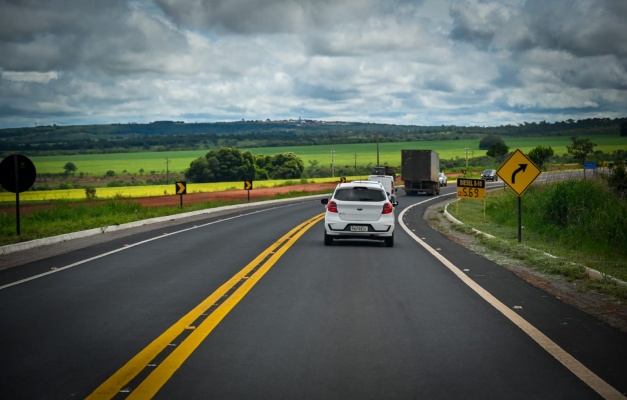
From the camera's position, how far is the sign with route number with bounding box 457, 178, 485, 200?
29.5m

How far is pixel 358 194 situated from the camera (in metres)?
20.2

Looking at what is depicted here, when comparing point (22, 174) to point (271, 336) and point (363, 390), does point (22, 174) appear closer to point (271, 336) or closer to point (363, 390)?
point (271, 336)

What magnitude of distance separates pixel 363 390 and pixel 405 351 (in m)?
1.52

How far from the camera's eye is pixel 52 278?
13422mm

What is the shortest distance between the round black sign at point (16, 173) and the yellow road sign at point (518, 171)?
1360cm

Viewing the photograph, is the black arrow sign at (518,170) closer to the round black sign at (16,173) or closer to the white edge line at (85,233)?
the white edge line at (85,233)

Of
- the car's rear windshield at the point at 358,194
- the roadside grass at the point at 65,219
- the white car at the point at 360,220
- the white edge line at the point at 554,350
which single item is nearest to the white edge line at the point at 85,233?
the roadside grass at the point at 65,219

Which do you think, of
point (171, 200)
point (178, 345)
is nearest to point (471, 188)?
point (178, 345)

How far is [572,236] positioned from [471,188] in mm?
8511

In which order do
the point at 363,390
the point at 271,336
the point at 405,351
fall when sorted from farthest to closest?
the point at 271,336
the point at 405,351
the point at 363,390

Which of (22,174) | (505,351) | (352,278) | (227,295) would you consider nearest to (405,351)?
(505,351)

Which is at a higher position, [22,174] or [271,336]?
[22,174]

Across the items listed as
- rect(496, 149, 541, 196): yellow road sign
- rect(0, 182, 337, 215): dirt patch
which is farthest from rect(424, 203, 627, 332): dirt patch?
rect(0, 182, 337, 215): dirt patch

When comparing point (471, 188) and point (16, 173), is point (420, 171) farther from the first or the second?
point (16, 173)
